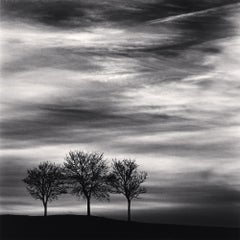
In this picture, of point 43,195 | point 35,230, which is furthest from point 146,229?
point 43,195

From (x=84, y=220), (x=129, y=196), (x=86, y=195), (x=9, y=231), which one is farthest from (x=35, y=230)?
(x=129, y=196)

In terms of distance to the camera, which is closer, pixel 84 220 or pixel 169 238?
pixel 169 238

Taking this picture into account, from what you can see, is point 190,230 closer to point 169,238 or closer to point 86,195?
point 169,238

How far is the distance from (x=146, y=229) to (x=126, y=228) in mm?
3032

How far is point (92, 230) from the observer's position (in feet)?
274

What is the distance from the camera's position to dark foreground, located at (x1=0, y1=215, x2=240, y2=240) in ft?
252

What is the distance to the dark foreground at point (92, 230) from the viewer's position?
7694cm

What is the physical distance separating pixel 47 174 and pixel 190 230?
95.5 ft

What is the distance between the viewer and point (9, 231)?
81.9m

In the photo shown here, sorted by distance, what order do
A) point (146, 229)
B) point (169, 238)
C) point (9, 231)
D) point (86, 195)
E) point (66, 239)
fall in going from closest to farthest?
point (66, 239) → point (169, 238) → point (9, 231) → point (146, 229) → point (86, 195)

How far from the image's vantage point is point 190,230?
87000 millimetres

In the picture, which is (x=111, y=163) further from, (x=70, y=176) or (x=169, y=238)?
(x=169, y=238)

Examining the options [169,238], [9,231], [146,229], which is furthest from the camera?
[146,229]

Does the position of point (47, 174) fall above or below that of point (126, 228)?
above
